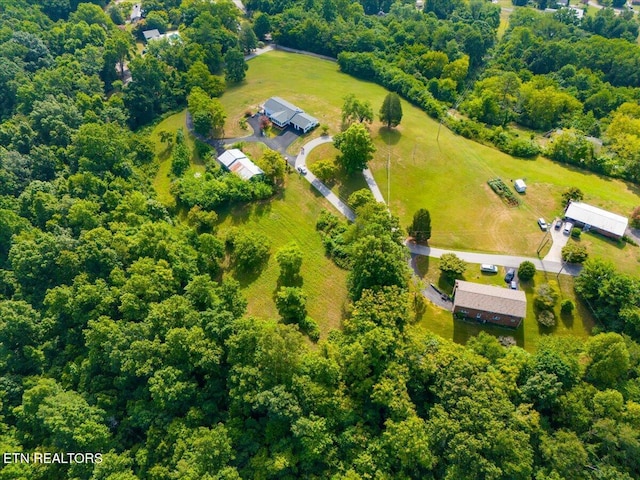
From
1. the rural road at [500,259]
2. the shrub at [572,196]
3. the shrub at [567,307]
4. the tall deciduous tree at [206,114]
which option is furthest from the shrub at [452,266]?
the tall deciduous tree at [206,114]

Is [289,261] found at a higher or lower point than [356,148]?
lower

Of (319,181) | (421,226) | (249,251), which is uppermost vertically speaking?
(421,226)

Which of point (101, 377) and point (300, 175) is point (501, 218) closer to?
point (300, 175)

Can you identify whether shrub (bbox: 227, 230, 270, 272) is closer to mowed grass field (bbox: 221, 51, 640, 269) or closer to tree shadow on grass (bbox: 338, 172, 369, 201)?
tree shadow on grass (bbox: 338, 172, 369, 201)

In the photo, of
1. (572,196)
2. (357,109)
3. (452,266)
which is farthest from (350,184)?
(572,196)

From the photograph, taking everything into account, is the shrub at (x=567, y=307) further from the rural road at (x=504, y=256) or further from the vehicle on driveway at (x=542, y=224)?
the vehicle on driveway at (x=542, y=224)

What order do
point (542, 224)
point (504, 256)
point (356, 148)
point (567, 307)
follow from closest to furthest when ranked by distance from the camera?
1. point (567, 307)
2. point (504, 256)
3. point (542, 224)
4. point (356, 148)

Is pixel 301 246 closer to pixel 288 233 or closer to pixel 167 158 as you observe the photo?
pixel 288 233
